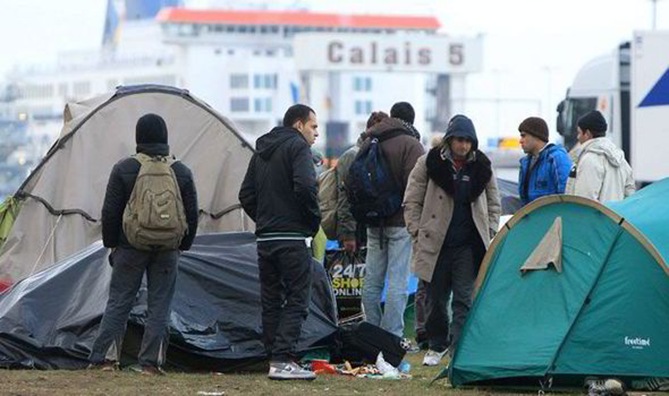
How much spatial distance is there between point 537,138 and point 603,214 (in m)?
2.18

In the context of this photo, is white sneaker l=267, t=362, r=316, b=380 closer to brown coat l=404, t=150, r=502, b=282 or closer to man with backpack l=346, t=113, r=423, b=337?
brown coat l=404, t=150, r=502, b=282

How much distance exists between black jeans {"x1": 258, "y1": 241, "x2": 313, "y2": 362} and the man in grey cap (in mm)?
2661

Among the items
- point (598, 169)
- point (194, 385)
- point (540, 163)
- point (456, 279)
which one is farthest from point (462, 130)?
point (194, 385)

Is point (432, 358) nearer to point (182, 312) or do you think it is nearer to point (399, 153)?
point (399, 153)

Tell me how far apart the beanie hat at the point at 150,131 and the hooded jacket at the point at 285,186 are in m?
0.56

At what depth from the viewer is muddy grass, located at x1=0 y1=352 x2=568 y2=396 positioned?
8.68 metres

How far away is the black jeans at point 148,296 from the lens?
9406mm

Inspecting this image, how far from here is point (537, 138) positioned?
11.0 metres

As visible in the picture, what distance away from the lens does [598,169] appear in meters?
11.6

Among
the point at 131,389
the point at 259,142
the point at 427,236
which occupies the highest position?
the point at 259,142

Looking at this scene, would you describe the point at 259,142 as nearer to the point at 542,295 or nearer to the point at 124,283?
the point at 124,283

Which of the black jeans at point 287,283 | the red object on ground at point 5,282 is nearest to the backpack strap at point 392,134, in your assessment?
the black jeans at point 287,283

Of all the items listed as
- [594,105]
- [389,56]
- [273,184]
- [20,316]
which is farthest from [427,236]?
[389,56]

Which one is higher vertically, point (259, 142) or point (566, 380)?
point (259, 142)
